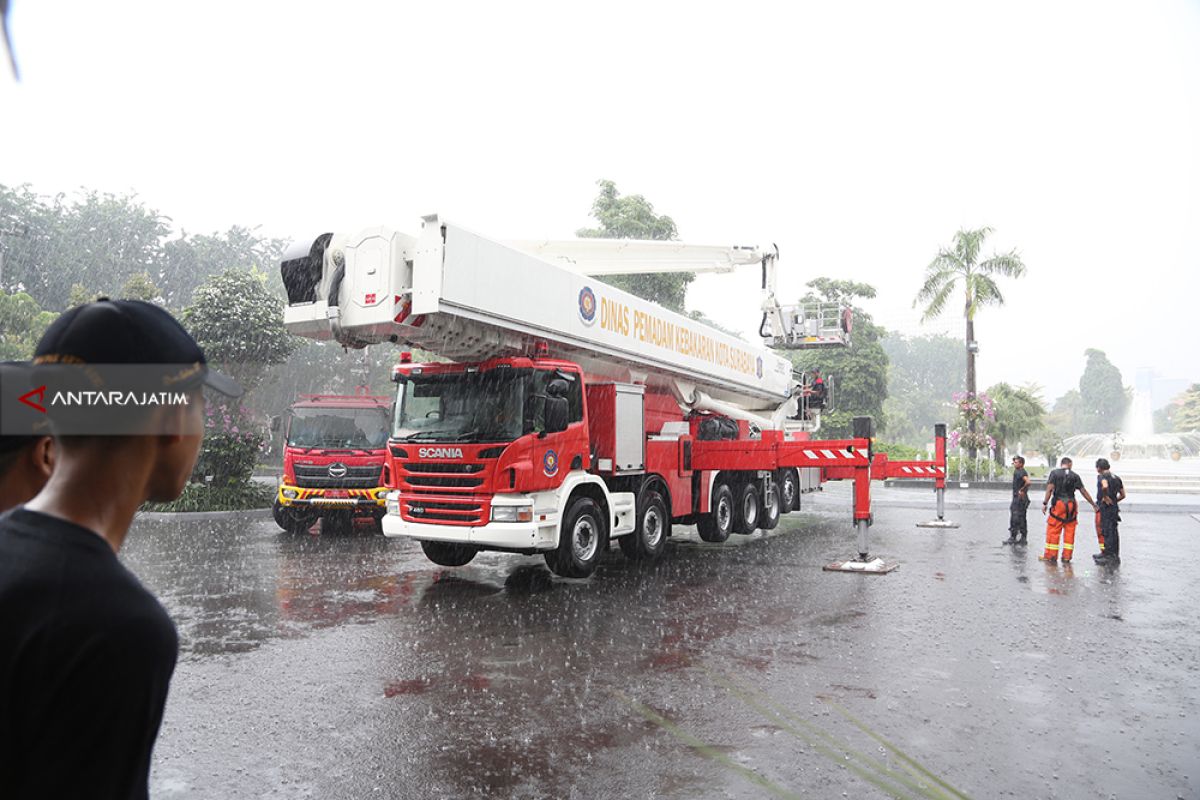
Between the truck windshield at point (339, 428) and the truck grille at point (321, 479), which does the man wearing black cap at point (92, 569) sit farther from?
the truck windshield at point (339, 428)

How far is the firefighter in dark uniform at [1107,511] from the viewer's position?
1133 centimetres

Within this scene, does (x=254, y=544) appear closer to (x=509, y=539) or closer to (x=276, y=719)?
(x=509, y=539)

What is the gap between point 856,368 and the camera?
43.2 meters

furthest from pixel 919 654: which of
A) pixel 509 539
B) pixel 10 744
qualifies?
pixel 10 744

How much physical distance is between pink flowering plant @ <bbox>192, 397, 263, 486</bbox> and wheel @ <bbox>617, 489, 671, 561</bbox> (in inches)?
429

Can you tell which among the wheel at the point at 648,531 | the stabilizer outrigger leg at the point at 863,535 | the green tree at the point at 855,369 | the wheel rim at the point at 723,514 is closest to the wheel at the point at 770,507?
the wheel rim at the point at 723,514

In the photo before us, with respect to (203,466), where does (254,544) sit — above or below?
below

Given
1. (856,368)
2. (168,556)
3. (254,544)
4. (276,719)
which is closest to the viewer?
(276,719)

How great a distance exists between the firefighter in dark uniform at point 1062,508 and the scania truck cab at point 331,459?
10193 millimetres

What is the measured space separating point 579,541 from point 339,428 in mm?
6329

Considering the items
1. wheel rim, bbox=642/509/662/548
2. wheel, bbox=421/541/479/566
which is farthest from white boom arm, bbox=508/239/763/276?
wheel, bbox=421/541/479/566

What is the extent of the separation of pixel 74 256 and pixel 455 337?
36.1 metres

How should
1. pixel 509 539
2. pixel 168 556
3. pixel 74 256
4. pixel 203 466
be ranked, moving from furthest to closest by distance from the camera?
pixel 74 256, pixel 203 466, pixel 168 556, pixel 509 539

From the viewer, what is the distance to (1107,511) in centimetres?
1148
